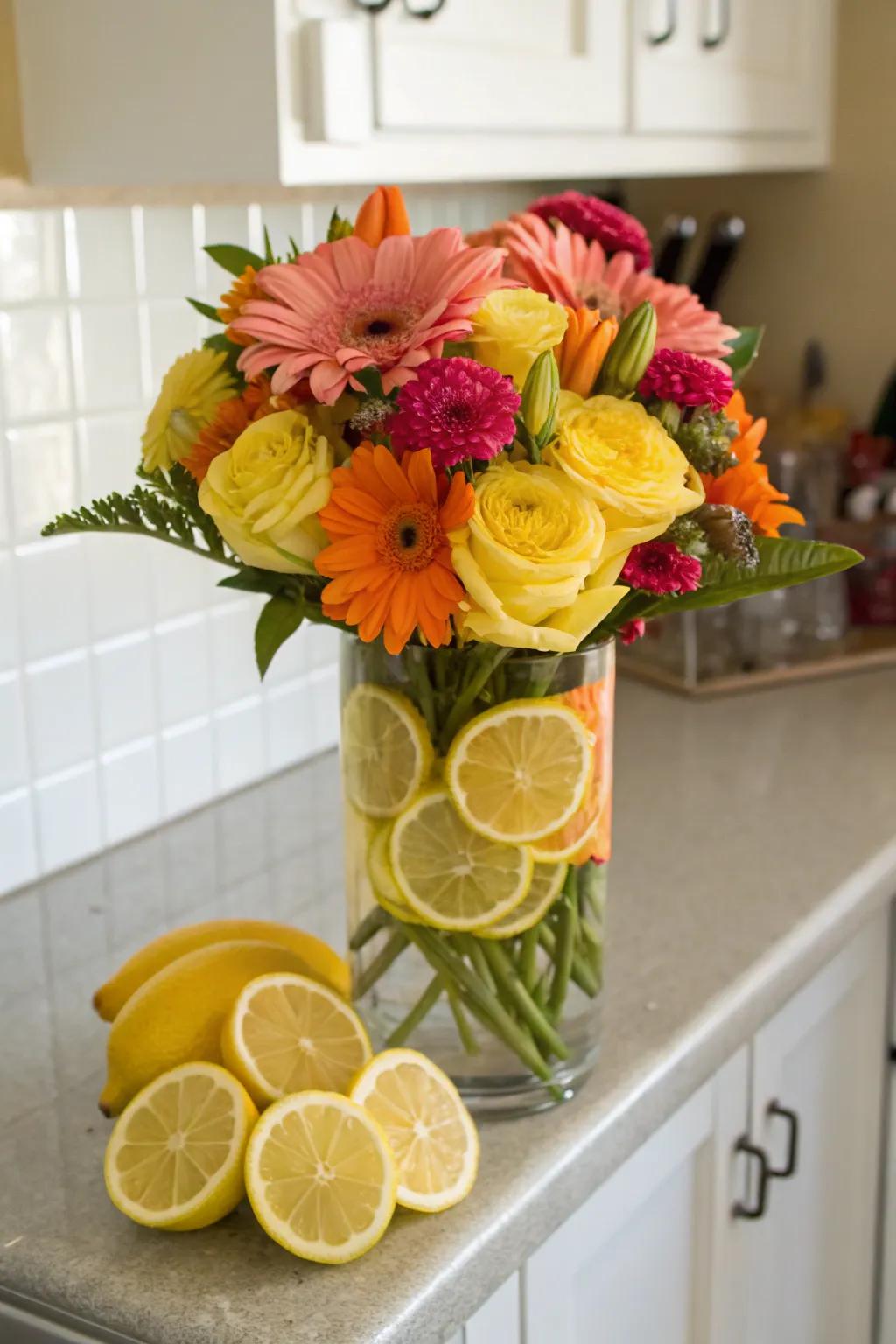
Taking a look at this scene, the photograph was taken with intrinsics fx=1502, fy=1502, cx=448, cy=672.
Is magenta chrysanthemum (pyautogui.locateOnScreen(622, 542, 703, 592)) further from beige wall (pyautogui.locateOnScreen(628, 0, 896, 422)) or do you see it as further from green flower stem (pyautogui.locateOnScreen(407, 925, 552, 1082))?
beige wall (pyautogui.locateOnScreen(628, 0, 896, 422))

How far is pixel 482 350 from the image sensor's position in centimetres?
78

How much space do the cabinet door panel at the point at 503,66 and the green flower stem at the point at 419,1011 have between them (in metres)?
0.62

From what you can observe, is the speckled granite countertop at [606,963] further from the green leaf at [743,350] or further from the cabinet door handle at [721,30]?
the cabinet door handle at [721,30]

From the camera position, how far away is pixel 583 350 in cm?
79

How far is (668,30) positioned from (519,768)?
2.95 feet

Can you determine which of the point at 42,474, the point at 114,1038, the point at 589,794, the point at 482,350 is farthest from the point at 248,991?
the point at 42,474

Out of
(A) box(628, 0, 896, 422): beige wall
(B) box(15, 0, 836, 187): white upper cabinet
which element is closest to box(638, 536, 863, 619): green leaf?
(B) box(15, 0, 836, 187): white upper cabinet

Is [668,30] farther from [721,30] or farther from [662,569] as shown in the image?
[662,569]

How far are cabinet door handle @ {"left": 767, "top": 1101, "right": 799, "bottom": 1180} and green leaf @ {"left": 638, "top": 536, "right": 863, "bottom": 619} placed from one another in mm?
547

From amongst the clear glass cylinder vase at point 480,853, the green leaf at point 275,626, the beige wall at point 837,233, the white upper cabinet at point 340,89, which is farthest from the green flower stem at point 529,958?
the beige wall at point 837,233

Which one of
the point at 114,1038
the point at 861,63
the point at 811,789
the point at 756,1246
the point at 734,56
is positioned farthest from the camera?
the point at 861,63

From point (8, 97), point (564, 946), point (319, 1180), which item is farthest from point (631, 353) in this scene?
point (8, 97)

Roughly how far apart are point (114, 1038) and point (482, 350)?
0.45m

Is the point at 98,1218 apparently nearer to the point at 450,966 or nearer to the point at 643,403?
the point at 450,966
